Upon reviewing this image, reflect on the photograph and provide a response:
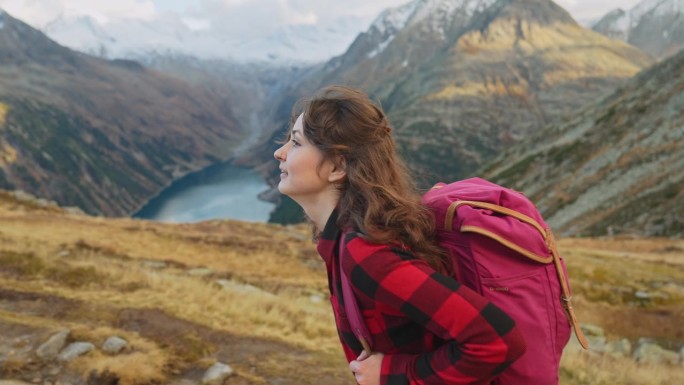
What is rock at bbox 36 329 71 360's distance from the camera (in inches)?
370

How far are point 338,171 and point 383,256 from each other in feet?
2.88

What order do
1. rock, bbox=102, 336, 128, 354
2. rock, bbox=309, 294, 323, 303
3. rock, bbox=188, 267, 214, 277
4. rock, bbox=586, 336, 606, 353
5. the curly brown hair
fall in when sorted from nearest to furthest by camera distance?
the curly brown hair → rock, bbox=102, 336, 128, 354 → rock, bbox=586, 336, 606, 353 → rock, bbox=309, 294, 323, 303 → rock, bbox=188, 267, 214, 277

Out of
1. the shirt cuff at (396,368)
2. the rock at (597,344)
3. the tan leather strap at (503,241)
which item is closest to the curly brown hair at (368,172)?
the tan leather strap at (503,241)

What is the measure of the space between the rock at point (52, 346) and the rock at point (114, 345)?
77 cm

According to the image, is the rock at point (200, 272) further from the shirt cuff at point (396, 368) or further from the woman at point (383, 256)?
the shirt cuff at point (396, 368)

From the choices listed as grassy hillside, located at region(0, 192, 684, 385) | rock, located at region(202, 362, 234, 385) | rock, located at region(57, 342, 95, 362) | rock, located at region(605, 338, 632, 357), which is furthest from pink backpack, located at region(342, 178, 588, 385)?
rock, located at region(605, 338, 632, 357)

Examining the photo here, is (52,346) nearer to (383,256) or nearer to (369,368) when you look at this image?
(369,368)

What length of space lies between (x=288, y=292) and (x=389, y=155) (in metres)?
17.6

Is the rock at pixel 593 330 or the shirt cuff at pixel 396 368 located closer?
the shirt cuff at pixel 396 368

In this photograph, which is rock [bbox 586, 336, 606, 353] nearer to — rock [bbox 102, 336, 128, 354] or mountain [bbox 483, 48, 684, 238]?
rock [bbox 102, 336, 128, 354]

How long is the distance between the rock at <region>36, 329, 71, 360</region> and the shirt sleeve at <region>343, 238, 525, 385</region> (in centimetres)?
864

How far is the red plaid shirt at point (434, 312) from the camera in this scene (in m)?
3.14

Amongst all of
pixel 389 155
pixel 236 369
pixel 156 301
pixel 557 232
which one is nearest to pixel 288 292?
pixel 156 301

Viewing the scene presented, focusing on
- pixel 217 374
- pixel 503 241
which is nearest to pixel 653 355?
pixel 217 374
